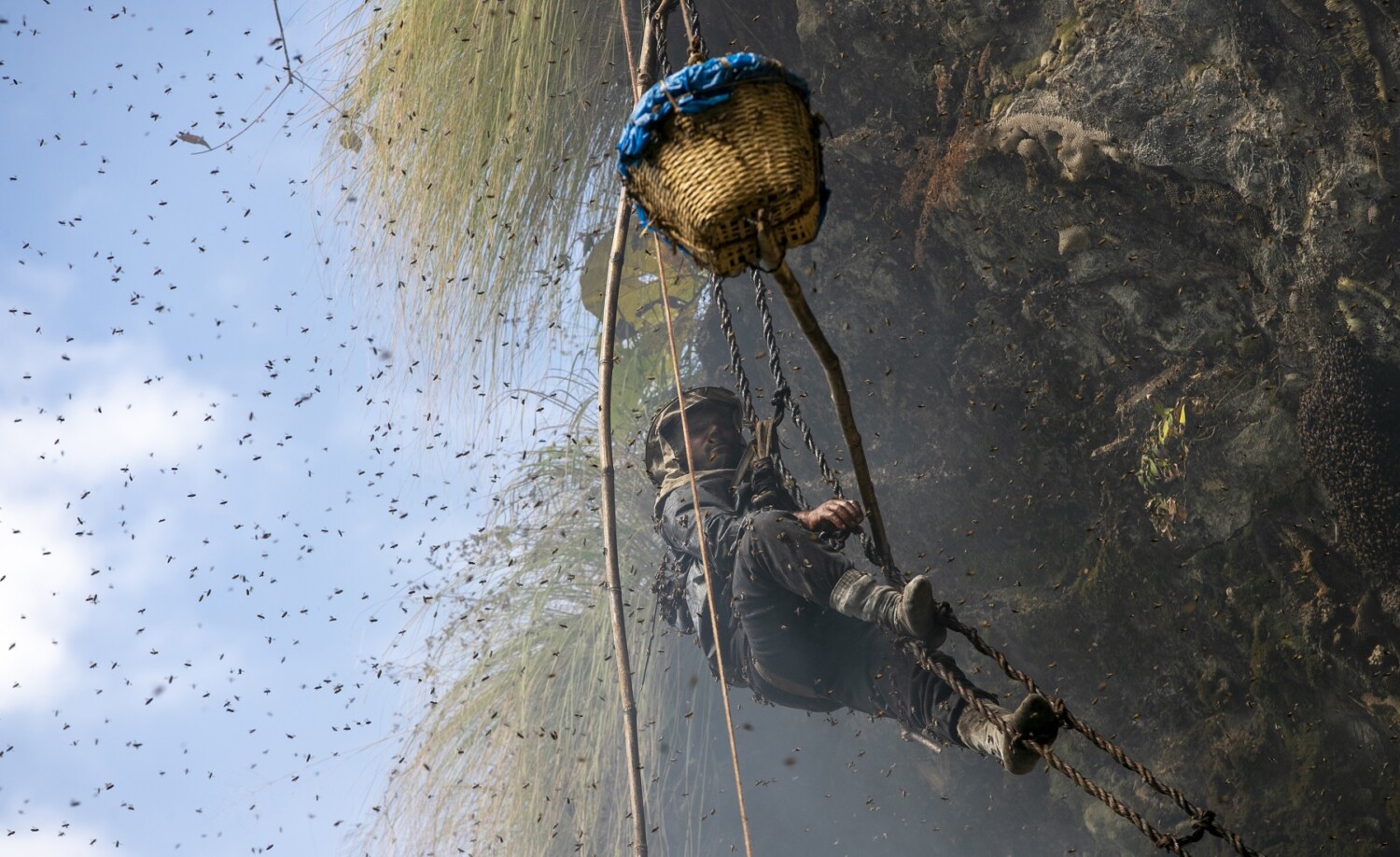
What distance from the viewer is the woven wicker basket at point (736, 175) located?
1.52 m

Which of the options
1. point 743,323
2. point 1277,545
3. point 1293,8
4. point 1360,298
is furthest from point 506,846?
point 1293,8

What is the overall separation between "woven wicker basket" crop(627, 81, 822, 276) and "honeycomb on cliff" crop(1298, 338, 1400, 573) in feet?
5.77

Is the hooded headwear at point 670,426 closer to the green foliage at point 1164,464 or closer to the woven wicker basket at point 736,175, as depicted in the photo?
the green foliage at point 1164,464

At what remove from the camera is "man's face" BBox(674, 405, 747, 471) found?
3.09 metres

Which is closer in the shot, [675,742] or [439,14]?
[439,14]

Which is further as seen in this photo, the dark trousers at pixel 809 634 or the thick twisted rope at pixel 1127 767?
the dark trousers at pixel 809 634

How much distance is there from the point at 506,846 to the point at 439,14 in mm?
2811

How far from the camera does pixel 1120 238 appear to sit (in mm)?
2963

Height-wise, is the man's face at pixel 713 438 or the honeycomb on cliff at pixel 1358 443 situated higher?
the man's face at pixel 713 438

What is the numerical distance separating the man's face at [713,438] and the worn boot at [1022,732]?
3.66 ft

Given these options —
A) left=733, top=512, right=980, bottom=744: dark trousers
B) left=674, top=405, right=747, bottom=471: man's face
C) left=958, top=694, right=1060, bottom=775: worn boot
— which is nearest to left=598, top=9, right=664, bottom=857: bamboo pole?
left=733, top=512, right=980, bottom=744: dark trousers

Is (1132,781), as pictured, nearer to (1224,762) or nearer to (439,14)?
(1224,762)

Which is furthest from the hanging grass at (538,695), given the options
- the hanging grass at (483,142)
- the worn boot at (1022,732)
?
the worn boot at (1022,732)

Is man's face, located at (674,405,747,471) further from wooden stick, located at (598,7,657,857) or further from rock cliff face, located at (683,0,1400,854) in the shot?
rock cliff face, located at (683,0,1400,854)
